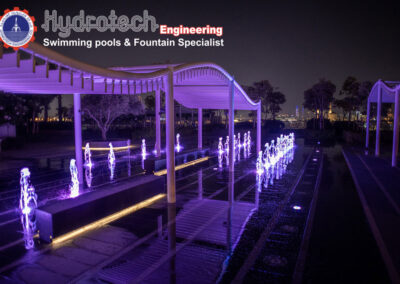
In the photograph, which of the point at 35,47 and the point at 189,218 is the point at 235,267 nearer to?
the point at 189,218

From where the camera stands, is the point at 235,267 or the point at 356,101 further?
the point at 356,101

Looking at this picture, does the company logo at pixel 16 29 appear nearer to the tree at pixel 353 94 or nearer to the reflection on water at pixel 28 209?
the reflection on water at pixel 28 209

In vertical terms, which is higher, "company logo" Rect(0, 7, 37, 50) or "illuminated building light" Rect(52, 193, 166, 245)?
"company logo" Rect(0, 7, 37, 50)

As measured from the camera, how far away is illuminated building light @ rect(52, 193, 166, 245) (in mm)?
5539

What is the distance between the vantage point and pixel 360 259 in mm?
4676

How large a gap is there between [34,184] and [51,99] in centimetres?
2834

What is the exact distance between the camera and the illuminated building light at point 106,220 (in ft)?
18.2

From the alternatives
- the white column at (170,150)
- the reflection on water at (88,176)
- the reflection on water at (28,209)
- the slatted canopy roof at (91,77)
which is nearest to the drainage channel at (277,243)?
the white column at (170,150)

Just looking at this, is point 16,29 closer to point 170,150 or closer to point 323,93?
point 170,150

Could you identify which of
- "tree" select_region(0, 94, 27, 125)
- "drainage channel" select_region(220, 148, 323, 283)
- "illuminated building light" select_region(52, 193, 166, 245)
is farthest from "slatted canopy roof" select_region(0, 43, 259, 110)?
"tree" select_region(0, 94, 27, 125)

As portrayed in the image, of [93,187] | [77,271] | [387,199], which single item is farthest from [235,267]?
[93,187]

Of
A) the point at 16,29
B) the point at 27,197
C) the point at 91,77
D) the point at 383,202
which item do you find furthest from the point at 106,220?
the point at 383,202

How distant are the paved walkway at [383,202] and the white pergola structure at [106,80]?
4573 millimetres

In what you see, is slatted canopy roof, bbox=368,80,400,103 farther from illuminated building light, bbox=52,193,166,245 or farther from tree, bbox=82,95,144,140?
tree, bbox=82,95,144,140
